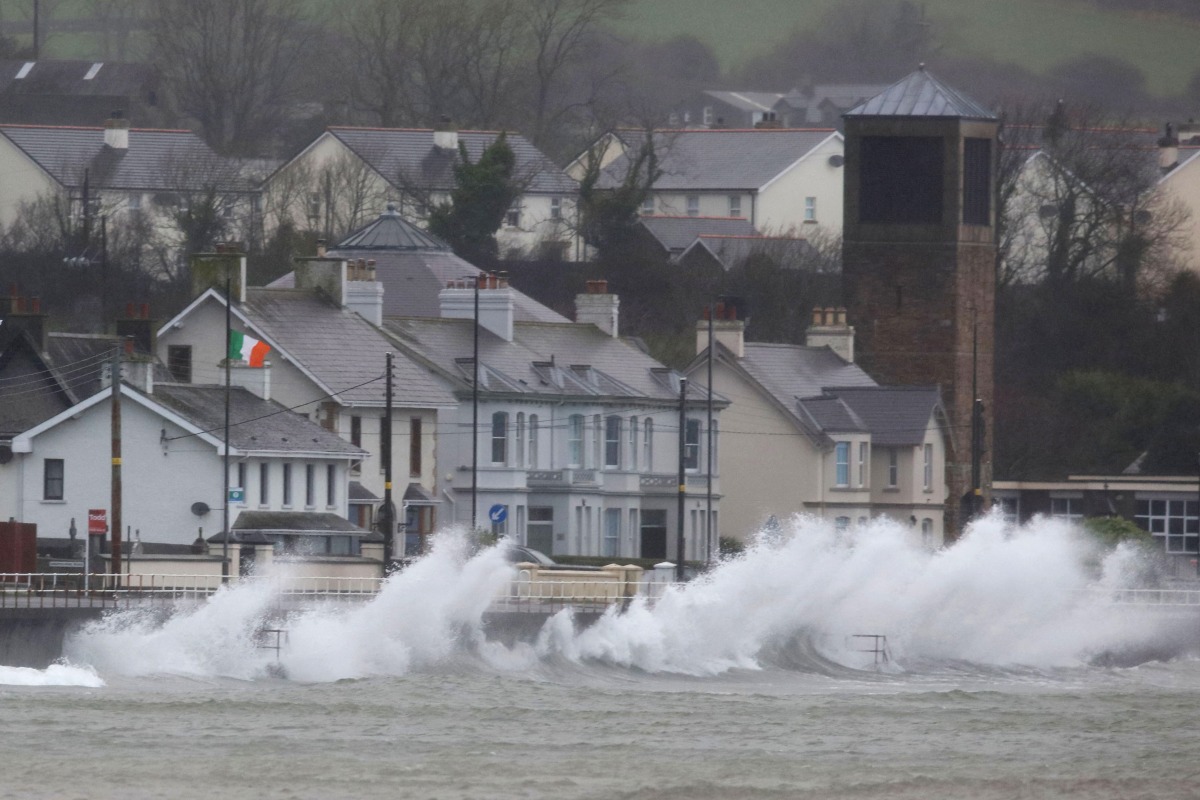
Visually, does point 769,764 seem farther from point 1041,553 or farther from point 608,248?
point 608,248

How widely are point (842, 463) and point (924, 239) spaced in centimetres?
1541

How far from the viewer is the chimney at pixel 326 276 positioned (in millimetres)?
89500

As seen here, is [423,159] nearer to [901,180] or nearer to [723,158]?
[723,158]

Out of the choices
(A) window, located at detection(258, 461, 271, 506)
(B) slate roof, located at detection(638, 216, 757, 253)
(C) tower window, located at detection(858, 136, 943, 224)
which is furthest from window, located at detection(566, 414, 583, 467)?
(B) slate roof, located at detection(638, 216, 757, 253)

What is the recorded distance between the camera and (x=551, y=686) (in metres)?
63.3

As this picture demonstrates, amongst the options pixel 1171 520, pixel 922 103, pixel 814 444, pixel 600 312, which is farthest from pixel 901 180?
pixel 600 312

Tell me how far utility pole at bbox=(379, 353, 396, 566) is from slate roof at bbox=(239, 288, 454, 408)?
1039 millimetres

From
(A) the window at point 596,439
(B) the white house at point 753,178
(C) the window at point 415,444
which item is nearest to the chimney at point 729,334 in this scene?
(A) the window at point 596,439

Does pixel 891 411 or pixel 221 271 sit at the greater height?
pixel 221 271

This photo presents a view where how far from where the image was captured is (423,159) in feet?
439

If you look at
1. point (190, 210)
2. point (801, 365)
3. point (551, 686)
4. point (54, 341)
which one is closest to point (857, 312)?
point (801, 365)

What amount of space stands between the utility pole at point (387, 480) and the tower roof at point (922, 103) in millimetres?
33441

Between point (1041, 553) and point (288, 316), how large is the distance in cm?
2163

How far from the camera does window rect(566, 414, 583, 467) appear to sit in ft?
302
